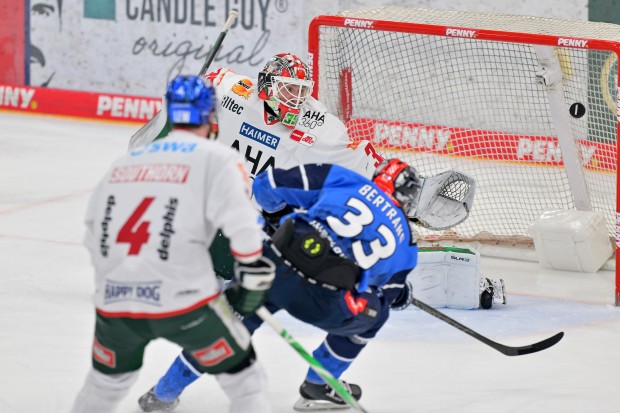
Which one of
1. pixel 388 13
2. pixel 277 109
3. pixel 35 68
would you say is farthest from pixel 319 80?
pixel 35 68

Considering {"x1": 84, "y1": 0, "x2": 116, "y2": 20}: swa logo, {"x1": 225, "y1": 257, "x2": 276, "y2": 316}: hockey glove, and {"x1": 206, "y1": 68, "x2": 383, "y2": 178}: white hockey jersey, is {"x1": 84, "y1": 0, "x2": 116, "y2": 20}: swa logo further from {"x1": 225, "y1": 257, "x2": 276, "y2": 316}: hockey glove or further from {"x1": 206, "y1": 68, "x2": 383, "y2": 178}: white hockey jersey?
{"x1": 225, "y1": 257, "x2": 276, "y2": 316}: hockey glove

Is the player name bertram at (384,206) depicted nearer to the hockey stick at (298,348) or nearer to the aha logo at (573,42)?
the hockey stick at (298,348)

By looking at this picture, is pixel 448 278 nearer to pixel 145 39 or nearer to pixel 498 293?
pixel 498 293

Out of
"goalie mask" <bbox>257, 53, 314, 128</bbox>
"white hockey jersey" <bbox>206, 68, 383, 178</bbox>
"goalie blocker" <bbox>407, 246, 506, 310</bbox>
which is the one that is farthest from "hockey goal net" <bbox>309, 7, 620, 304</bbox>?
"goalie mask" <bbox>257, 53, 314, 128</bbox>

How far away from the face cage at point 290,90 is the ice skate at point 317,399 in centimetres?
145

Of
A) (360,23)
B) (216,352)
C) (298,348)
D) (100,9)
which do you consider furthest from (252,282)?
→ (100,9)

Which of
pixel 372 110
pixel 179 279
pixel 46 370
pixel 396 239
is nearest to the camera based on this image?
pixel 179 279

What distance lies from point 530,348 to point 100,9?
20.3 feet

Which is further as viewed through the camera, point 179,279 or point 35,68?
point 35,68

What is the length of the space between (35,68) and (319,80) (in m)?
4.50

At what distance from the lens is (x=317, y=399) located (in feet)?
14.8

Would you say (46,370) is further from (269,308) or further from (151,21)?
(151,21)

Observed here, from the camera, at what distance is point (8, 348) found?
5148mm

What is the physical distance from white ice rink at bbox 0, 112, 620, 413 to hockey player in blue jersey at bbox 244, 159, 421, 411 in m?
0.53
